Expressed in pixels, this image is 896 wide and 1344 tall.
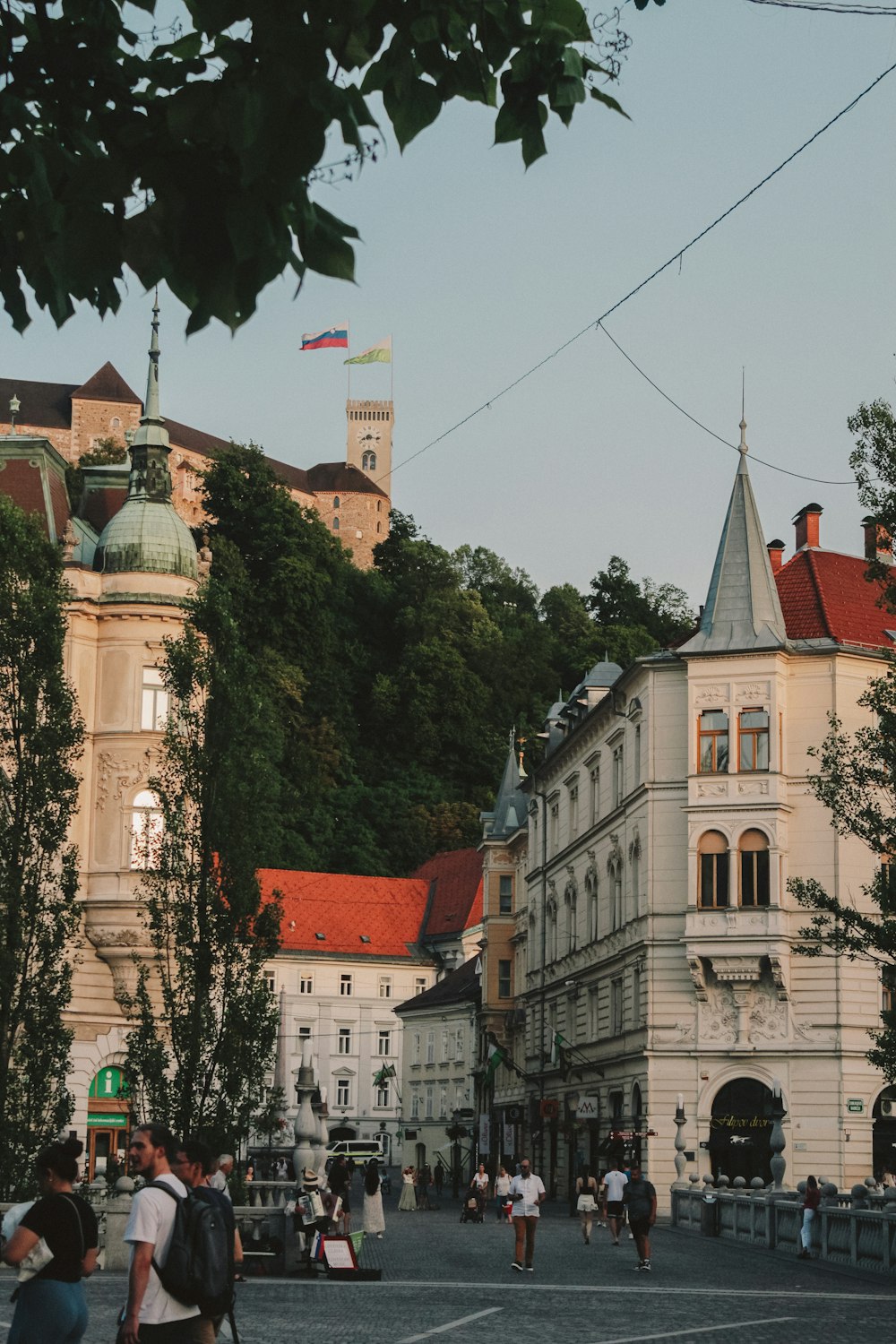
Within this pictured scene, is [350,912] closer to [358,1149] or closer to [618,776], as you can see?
[358,1149]

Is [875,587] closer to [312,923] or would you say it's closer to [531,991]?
[531,991]

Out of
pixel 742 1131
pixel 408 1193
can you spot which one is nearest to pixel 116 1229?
pixel 742 1131

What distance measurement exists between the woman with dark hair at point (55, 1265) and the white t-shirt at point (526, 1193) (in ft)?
54.5

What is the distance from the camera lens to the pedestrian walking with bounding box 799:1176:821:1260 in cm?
2925

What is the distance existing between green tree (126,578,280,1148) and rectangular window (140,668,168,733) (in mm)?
8412

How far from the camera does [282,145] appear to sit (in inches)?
183

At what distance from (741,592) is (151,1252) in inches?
1652

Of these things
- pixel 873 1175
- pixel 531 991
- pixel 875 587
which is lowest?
pixel 873 1175

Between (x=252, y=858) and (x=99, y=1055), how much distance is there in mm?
12813

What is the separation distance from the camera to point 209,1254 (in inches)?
334

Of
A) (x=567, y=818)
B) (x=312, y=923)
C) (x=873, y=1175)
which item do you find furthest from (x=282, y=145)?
(x=312, y=923)

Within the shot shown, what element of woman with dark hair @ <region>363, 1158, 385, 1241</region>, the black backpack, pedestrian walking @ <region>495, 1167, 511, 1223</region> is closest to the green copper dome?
woman with dark hair @ <region>363, 1158, 385, 1241</region>

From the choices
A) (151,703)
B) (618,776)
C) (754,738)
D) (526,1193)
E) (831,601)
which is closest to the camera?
(526,1193)

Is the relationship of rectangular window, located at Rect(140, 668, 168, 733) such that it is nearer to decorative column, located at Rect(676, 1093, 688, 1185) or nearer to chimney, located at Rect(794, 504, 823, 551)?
decorative column, located at Rect(676, 1093, 688, 1185)
